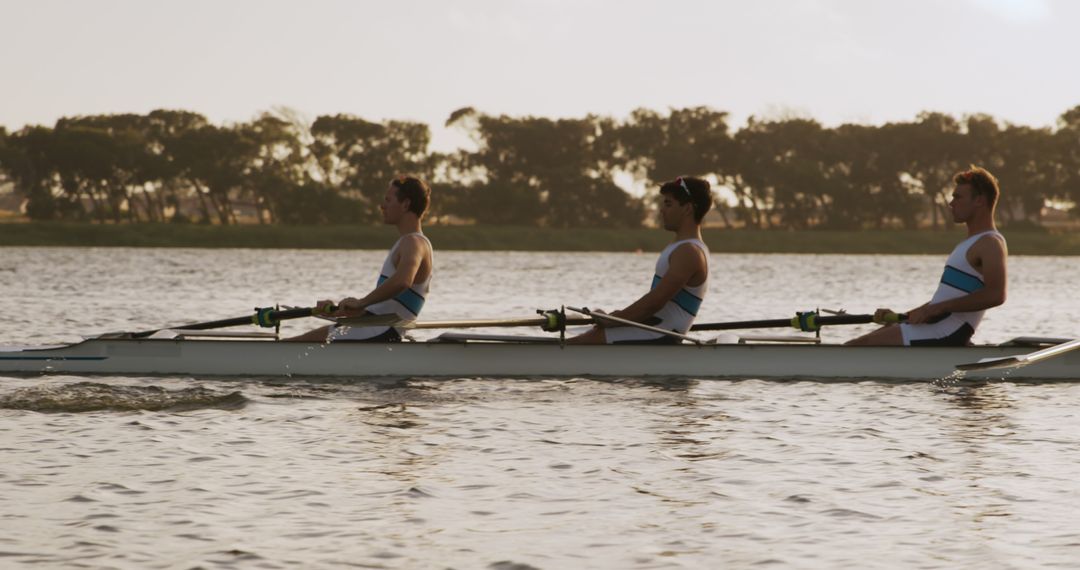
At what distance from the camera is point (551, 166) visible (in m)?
120

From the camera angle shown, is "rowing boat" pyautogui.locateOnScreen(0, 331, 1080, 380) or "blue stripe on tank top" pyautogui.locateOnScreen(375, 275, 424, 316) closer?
"rowing boat" pyautogui.locateOnScreen(0, 331, 1080, 380)

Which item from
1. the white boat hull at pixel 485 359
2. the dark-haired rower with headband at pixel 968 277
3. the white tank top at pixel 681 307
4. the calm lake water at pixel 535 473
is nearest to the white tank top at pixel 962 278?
the dark-haired rower with headband at pixel 968 277

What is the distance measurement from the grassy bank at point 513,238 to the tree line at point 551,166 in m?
3.72

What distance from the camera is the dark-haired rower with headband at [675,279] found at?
15352mm

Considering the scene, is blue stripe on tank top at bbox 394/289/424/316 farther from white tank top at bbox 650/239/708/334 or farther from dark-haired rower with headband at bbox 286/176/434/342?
white tank top at bbox 650/239/708/334

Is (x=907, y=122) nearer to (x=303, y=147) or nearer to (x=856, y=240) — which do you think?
(x=856, y=240)

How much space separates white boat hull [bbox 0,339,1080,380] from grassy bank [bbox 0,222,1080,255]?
286 feet

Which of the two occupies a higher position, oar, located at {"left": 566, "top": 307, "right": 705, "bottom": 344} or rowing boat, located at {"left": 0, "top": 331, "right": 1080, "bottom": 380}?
oar, located at {"left": 566, "top": 307, "right": 705, "bottom": 344}

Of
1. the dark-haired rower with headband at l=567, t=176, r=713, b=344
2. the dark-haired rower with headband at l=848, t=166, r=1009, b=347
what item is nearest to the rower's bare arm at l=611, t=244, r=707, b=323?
the dark-haired rower with headband at l=567, t=176, r=713, b=344

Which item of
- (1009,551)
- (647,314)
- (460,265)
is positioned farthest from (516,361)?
(460,265)

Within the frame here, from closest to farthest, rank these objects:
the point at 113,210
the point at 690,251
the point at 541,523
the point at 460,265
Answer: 1. the point at 541,523
2. the point at 690,251
3. the point at 460,265
4. the point at 113,210

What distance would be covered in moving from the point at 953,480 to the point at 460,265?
62.5 m

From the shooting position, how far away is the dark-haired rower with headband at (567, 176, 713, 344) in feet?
50.4

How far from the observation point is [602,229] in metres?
115
